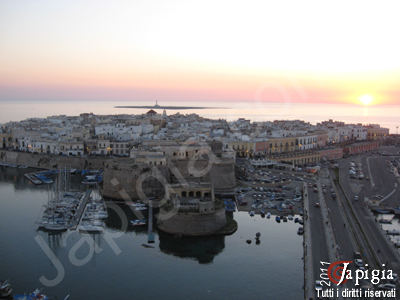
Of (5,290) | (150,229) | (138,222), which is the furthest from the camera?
(138,222)

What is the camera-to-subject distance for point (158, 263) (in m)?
11.3

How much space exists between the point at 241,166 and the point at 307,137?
10524 millimetres

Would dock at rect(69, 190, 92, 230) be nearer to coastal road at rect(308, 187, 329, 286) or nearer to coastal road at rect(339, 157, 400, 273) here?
coastal road at rect(308, 187, 329, 286)

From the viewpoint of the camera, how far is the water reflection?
11898 millimetres

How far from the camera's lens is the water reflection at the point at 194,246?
468 inches

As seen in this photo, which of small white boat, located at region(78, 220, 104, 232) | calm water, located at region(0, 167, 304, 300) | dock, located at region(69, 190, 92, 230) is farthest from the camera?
dock, located at region(69, 190, 92, 230)

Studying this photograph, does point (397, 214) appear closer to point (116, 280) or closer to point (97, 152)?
point (116, 280)

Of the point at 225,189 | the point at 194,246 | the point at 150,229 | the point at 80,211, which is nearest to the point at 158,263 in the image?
the point at 194,246

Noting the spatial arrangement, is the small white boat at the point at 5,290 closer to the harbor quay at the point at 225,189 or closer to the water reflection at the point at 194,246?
the harbor quay at the point at 225,189

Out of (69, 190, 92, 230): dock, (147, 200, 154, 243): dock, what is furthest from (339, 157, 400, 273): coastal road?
(69, 190, 92, 230): dock

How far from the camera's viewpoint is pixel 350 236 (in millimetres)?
12242

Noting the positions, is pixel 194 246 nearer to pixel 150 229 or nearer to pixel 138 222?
pixel 150 229

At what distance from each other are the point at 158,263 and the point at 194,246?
4.78 ft

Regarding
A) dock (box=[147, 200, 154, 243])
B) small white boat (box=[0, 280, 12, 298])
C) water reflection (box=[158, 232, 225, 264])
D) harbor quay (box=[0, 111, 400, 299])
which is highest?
harbor quay (box=[0, 111, 400, 299])
